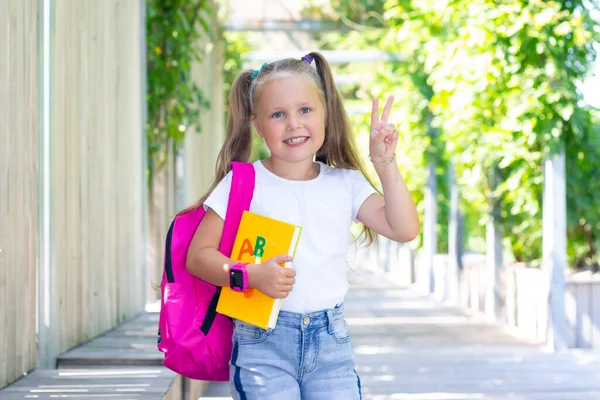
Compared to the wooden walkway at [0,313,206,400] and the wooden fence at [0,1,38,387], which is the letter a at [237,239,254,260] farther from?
the wooden fence at [0,1,38,387]

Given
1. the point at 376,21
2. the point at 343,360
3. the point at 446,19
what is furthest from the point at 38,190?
the point at 376,21

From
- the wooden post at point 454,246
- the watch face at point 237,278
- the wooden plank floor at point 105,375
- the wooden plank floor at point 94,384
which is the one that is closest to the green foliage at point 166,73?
the wooden plank floor at point 105,375

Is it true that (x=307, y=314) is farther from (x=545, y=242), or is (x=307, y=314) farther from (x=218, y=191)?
(x=545, y=242)

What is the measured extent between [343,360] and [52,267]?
1.92 metres

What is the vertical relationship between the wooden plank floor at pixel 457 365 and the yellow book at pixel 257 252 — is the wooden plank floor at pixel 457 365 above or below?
below

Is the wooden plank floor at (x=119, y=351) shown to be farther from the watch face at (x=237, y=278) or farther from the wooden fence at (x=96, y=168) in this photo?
the watch face at (x=237, y=278)

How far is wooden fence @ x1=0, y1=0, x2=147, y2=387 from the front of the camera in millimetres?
3266

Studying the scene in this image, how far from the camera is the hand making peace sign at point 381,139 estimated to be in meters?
2.12

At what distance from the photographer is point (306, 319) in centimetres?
213

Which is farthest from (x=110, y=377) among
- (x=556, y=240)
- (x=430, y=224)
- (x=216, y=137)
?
(x=430, y=224)

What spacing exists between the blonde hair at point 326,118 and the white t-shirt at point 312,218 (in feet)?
0.28

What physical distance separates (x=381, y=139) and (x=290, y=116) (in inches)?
8.3

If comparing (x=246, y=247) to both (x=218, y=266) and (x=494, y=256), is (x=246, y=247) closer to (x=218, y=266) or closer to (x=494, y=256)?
(x=218, y=266)

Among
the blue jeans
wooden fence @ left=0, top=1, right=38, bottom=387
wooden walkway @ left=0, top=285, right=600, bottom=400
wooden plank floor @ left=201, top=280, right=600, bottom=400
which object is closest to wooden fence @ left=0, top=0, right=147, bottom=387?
wooden fence @ left=0, top=1, right=38, bottom=387
